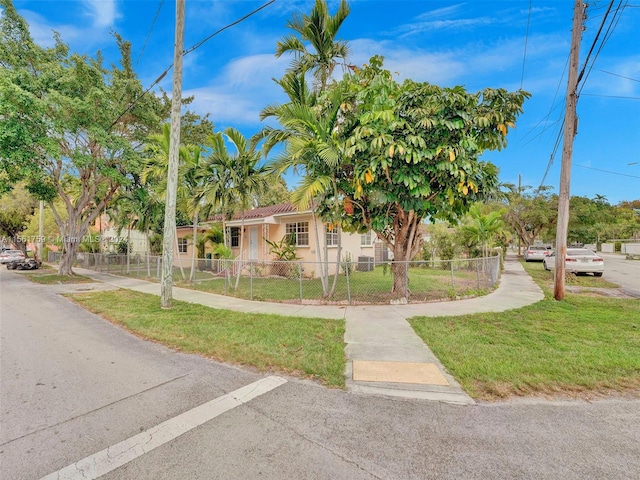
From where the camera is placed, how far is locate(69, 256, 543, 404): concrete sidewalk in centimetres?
382

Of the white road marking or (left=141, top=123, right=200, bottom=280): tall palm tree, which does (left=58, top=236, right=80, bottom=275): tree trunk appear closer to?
(left=141, top=123, right=200, bottom=280): tall palm tree

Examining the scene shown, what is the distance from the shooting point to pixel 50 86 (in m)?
13.4

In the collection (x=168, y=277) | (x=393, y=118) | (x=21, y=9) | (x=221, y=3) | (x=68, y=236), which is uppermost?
(x=21, y=9)

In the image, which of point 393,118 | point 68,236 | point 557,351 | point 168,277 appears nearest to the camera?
point 557,351

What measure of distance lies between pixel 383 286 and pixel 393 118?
6590 mm

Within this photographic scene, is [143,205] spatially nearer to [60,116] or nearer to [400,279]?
[60,116]

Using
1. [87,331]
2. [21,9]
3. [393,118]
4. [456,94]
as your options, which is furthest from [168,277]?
[21,9]

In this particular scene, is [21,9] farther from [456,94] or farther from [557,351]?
[557,351]

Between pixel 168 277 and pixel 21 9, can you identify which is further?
pixel 21 9

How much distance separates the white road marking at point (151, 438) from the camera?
2.36 meters

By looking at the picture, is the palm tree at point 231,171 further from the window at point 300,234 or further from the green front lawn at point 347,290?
the window at point 300,234

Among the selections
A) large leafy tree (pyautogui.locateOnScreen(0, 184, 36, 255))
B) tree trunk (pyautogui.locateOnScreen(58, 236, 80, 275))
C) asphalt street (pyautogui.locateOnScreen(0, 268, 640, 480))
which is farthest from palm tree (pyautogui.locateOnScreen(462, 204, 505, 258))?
large leafy tree (pyautogui.locateOnScreen(0, 184, 36, 255))

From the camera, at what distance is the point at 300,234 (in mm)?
15195

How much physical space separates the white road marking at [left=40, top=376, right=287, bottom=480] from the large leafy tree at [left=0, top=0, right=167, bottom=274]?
39.1ft
